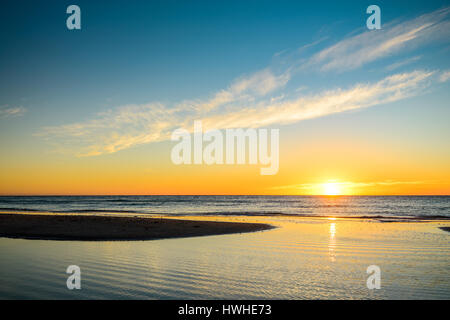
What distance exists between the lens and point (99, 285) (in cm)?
1128

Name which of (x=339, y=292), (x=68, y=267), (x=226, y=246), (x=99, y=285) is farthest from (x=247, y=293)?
(x=226, y=246)

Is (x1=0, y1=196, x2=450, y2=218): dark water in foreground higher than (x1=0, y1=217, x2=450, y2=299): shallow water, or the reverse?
(x1=0, y1=217, x2=450, y2=299): shallow water

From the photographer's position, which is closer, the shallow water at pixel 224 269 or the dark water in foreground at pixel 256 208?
the shallow water at pixel 224 269

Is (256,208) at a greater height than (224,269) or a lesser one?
lesser

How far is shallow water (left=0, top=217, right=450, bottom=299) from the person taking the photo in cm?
1057

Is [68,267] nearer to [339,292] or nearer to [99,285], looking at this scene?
[99,285]

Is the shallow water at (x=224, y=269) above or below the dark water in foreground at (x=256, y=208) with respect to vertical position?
above

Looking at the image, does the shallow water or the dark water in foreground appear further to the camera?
the dark water in foreground

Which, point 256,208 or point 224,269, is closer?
point 224,269

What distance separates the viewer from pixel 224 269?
13656 millimetres

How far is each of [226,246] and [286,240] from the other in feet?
17.0

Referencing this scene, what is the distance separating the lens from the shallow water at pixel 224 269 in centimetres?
1057
